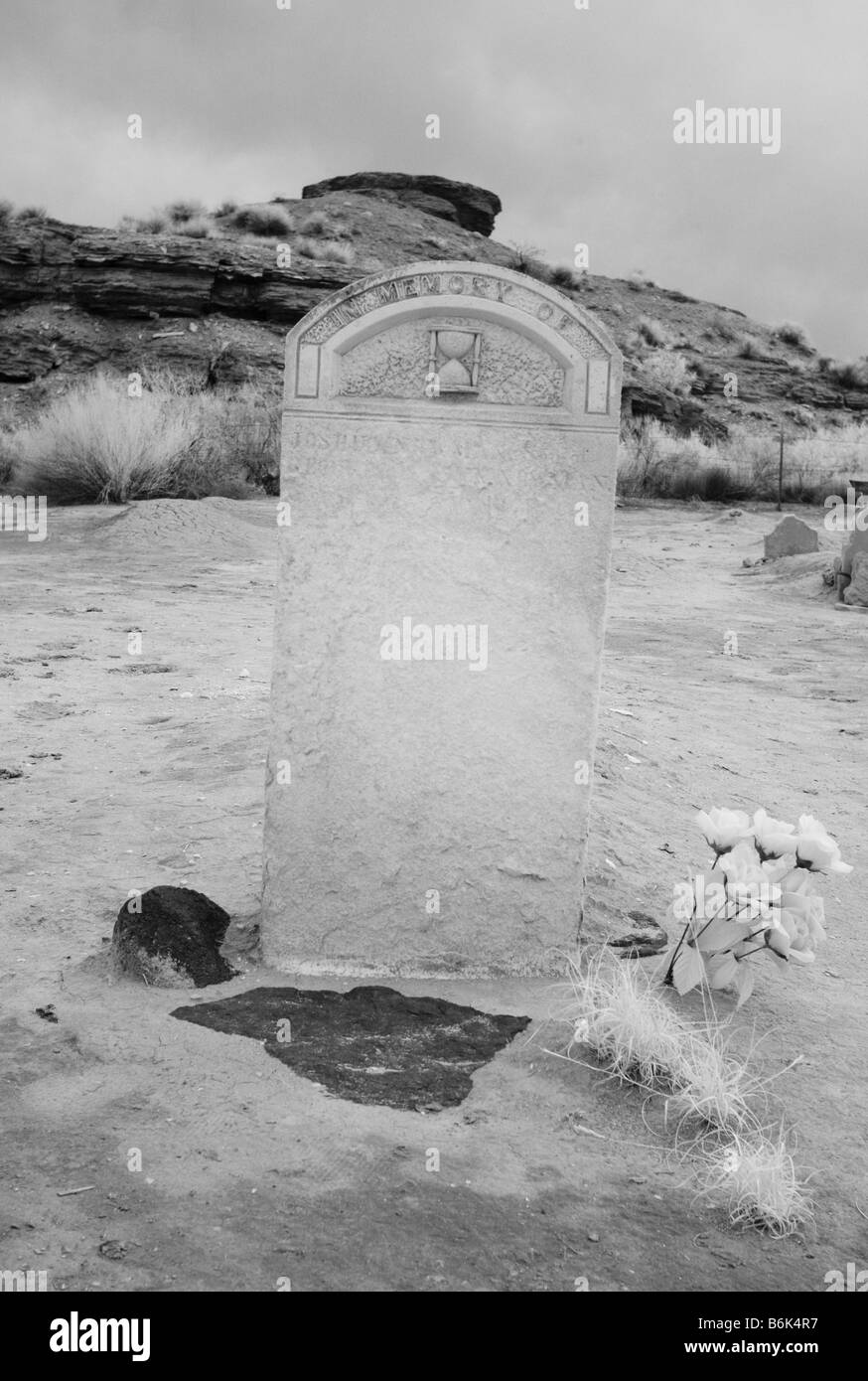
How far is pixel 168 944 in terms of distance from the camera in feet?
10.5

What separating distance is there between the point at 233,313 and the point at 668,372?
10664mm

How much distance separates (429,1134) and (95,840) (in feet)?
6.80

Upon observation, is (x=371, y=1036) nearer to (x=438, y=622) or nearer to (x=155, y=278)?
(x=438, y=622)

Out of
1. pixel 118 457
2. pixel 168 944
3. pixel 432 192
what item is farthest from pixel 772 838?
pixel 432 192

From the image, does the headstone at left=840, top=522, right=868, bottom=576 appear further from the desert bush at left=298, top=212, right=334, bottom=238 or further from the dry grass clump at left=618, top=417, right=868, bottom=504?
the desert bush at left=298, top=212, right=334, bottom=238

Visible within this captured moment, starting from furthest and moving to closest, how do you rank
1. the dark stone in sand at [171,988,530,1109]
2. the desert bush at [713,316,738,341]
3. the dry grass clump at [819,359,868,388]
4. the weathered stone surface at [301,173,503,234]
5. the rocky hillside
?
the weathered stone surface at [301,173,503,234]
the desert bush at [713,316,738,341]
the dry grass clump at [819,359,868,388]
the rocky hillside
the dark stone in sand at [171,988,530,1109]

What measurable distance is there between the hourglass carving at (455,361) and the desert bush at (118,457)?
38.1ft

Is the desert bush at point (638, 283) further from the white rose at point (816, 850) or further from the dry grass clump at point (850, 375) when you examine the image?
the white rose at point (816, 850)

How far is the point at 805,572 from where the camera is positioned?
39.7 ft

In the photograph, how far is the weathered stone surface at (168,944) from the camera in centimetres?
315

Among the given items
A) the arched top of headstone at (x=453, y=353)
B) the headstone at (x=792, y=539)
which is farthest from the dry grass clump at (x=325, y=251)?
the arched top of headstone at (x=453, y=353)

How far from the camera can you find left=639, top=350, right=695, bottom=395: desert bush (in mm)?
27964

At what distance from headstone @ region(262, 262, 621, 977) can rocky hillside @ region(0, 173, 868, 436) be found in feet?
68.8

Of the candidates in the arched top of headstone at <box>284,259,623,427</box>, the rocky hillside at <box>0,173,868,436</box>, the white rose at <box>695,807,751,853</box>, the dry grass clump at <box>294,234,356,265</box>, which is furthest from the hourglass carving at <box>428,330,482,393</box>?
the dry grass clump at <box>294,234,356,265</box>
